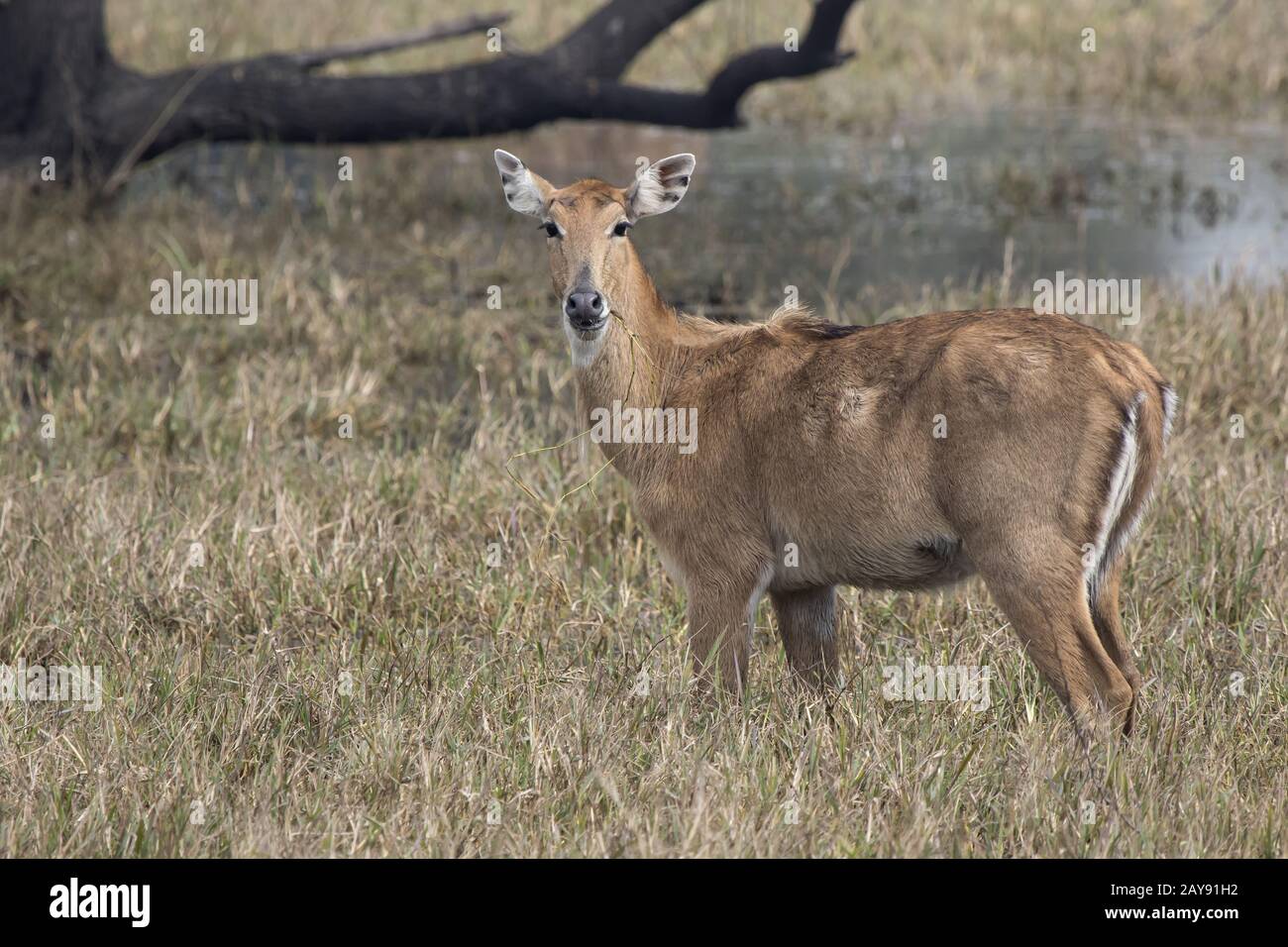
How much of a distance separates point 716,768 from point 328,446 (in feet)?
12.8

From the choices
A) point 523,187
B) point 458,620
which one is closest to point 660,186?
point 523,187

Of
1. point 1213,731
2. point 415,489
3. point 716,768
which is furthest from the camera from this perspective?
point 415,489

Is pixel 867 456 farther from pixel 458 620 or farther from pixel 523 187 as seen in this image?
pixel 458 620

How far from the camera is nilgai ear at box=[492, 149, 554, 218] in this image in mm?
5645

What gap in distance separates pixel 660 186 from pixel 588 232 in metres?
0.48

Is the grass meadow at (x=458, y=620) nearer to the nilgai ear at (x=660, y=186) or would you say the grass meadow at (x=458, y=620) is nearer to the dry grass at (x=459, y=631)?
the dry grass at (x=459, y=631)

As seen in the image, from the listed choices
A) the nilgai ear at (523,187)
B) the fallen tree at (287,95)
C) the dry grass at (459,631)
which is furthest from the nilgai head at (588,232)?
the fallen tree at (287,95)

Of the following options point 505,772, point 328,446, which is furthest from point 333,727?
point 328,446

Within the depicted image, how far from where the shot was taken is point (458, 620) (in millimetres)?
5992

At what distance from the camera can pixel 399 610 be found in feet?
19.9

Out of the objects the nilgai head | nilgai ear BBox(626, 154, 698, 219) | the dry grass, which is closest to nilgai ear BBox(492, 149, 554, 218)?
the nilgai head

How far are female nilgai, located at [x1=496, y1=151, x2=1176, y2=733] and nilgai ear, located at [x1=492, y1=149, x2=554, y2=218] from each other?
0.01m

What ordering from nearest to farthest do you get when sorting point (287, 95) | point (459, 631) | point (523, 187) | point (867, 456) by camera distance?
point (867, 456)
point (523, 187)
point (459, 631)
point (287, 95)

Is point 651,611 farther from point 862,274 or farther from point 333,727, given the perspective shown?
point 862,274
